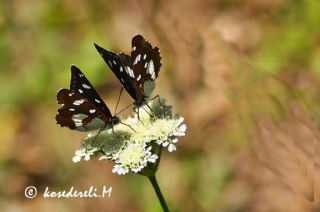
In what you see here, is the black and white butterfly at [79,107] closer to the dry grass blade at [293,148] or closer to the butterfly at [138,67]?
the butterfly at [138,67]

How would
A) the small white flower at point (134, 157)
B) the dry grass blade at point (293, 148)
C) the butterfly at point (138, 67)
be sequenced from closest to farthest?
1. the small white flower at point (134, 157)
2. the butterfly at point (138, 67)
3. the dry grass blade at point (293, 148)

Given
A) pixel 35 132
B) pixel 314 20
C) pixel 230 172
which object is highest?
pixel 35 132

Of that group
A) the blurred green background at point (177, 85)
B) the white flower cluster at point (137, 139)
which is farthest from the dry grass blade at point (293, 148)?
the white flower cluster at point (137, 139)

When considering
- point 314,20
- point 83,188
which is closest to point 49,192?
point 83,188

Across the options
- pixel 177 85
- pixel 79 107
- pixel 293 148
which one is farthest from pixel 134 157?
pixel 177 85

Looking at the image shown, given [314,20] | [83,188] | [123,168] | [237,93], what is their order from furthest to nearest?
[314,20], [83,188], [237,93], [123,168]

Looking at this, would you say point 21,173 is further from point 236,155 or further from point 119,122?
point 119,122
